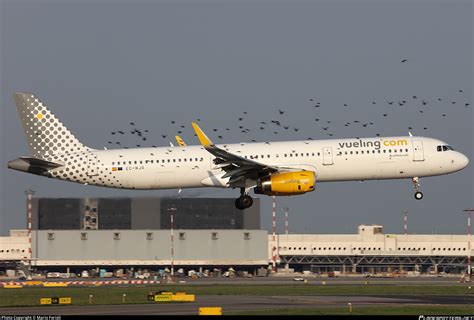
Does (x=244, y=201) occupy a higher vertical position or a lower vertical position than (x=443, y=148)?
lower

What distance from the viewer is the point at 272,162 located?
248ft

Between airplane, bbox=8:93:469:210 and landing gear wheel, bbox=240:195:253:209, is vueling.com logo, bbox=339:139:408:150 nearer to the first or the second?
airplane, bbox=8:93:469:210

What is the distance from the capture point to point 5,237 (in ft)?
465

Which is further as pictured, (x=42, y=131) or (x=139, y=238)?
(x=139, y=238)

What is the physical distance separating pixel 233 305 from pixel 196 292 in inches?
630

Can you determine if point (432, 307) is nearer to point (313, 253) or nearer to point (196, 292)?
point (196, 292)

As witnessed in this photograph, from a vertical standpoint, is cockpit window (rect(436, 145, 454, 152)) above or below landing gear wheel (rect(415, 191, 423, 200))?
above

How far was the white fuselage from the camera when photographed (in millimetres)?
75312

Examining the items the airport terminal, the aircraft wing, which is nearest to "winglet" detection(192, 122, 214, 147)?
the aircraft wing

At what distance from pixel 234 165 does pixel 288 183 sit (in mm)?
4336

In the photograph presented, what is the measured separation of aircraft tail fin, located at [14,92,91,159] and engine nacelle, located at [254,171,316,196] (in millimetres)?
15290

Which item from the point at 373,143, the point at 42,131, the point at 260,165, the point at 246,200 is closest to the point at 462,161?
the point at 373,143

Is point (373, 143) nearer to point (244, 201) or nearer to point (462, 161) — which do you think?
point (462, 161)

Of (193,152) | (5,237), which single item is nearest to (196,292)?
(193,152)
